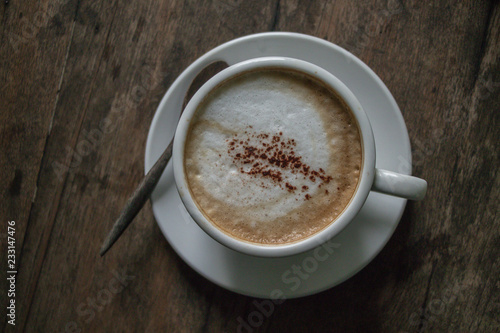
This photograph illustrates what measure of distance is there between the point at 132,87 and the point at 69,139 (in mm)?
268

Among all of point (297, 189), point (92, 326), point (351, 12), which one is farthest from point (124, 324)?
point (351, 12)

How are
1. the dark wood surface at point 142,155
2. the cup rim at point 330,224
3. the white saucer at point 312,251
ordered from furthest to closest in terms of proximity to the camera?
the dark wood surface at point 142,155, the white saucer at point 312,251, the cup rim at point 330,224

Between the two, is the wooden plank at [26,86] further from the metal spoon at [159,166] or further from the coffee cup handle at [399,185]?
the coffee cup handle at [399,185]

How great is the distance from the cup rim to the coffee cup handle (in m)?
0.03

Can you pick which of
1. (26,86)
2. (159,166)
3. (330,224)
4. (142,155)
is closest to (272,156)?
(330,224)

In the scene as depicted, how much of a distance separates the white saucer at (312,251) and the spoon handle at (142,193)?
31 mm

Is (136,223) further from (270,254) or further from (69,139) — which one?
(270,254)

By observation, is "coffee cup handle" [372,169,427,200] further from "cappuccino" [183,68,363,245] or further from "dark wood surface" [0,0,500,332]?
"dark wood surface" [0,0,500,332]

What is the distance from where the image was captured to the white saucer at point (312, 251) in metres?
1.08

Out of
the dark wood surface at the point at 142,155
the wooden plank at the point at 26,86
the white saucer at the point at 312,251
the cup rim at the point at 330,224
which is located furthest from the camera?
the wooden plank at the point at 26,86

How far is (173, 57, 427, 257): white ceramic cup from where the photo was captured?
0.94 metres

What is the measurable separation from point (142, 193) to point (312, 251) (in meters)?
0.49

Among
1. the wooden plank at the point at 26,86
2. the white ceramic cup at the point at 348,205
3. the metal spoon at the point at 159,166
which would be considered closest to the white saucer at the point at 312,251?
the metal spoon at the point at 159,166

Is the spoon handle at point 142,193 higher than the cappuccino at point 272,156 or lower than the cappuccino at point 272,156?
lower
